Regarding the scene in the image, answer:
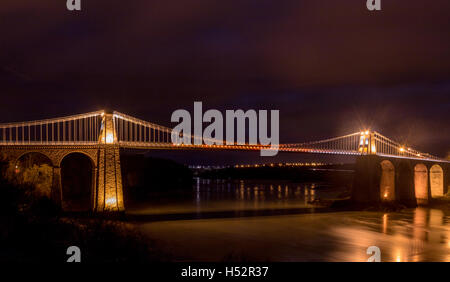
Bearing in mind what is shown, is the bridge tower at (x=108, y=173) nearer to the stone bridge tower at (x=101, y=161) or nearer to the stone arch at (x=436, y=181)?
the stone bridge tower at (x=101, y=161)

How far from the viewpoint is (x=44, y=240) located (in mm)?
12094

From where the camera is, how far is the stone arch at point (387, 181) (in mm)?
41312

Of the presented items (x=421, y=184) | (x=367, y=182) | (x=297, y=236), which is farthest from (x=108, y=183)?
(x=421, y=184)

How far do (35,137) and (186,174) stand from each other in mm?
60914

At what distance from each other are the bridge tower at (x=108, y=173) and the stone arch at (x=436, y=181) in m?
34.8

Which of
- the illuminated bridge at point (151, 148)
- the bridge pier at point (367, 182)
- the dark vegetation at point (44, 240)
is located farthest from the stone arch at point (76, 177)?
the dark vegetation at point (44, 240)

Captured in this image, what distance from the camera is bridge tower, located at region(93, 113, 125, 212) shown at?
87.4 ft

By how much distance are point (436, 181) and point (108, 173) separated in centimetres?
3702

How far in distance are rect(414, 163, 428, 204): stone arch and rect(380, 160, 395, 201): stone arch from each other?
14.5ft

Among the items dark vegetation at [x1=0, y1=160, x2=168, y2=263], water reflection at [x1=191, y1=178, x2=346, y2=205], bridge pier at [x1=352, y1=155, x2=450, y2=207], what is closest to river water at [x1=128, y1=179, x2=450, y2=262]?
dark vegetation at [x1=0, y1=160, x2=168, y2=263]

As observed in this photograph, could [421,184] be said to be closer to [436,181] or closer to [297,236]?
[436,181]

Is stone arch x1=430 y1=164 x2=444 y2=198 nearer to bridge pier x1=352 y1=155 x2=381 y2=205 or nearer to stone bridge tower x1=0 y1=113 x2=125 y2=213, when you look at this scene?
bridge pier x1=352 y1=155 x2=381 y2=205

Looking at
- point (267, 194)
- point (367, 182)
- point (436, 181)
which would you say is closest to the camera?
point (367, 182)

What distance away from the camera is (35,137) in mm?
29406
